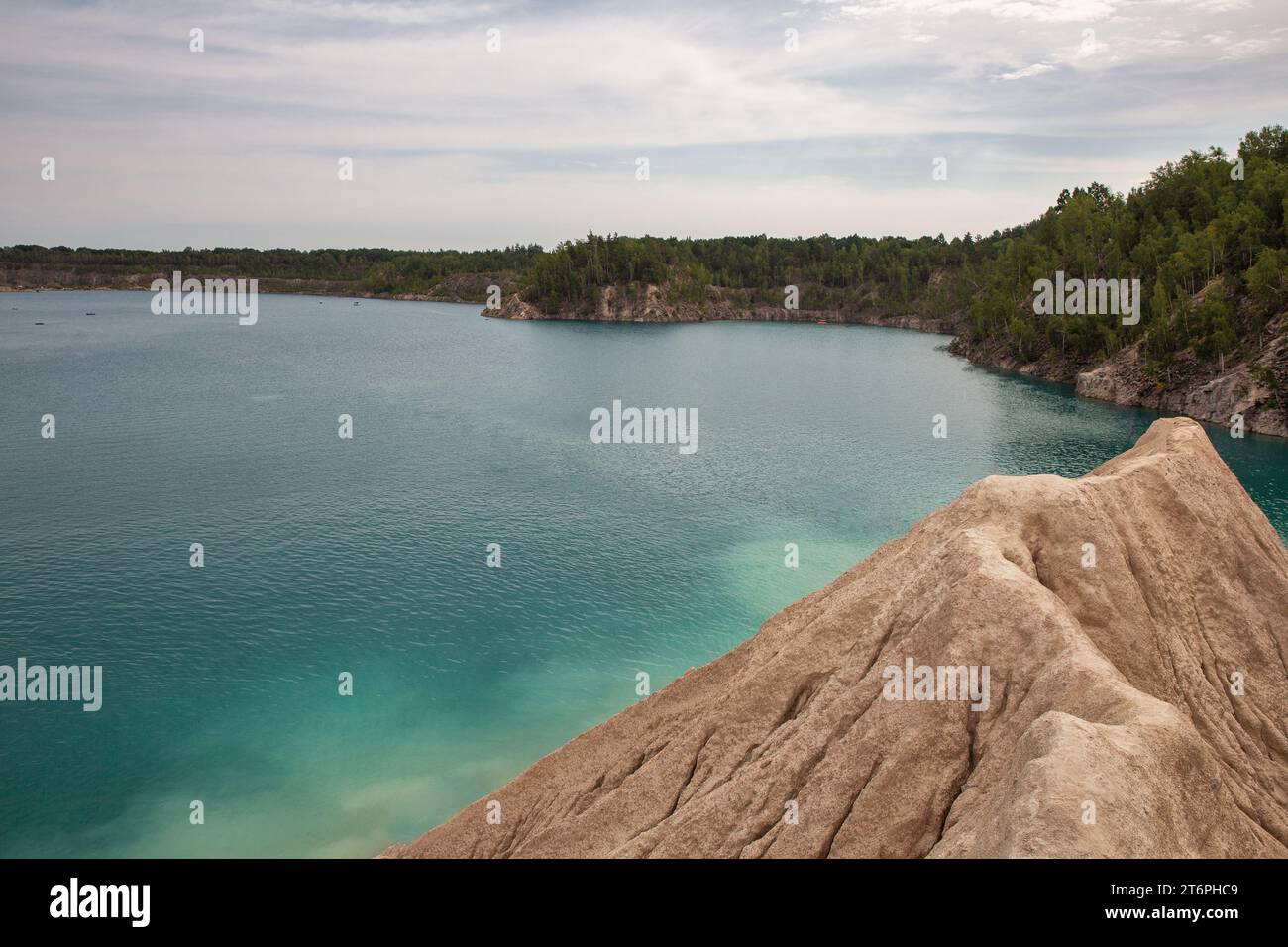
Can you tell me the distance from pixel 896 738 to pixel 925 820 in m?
1.61

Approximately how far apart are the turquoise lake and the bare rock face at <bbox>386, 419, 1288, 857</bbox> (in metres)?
14.1

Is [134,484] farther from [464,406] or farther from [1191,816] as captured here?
[1191,816]

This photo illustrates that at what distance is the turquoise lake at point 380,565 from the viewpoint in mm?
34094

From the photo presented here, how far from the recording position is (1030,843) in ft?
39.9

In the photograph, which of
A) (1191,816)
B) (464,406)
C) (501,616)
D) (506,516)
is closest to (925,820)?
(1191,816)

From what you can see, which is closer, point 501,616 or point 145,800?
point 145,800
